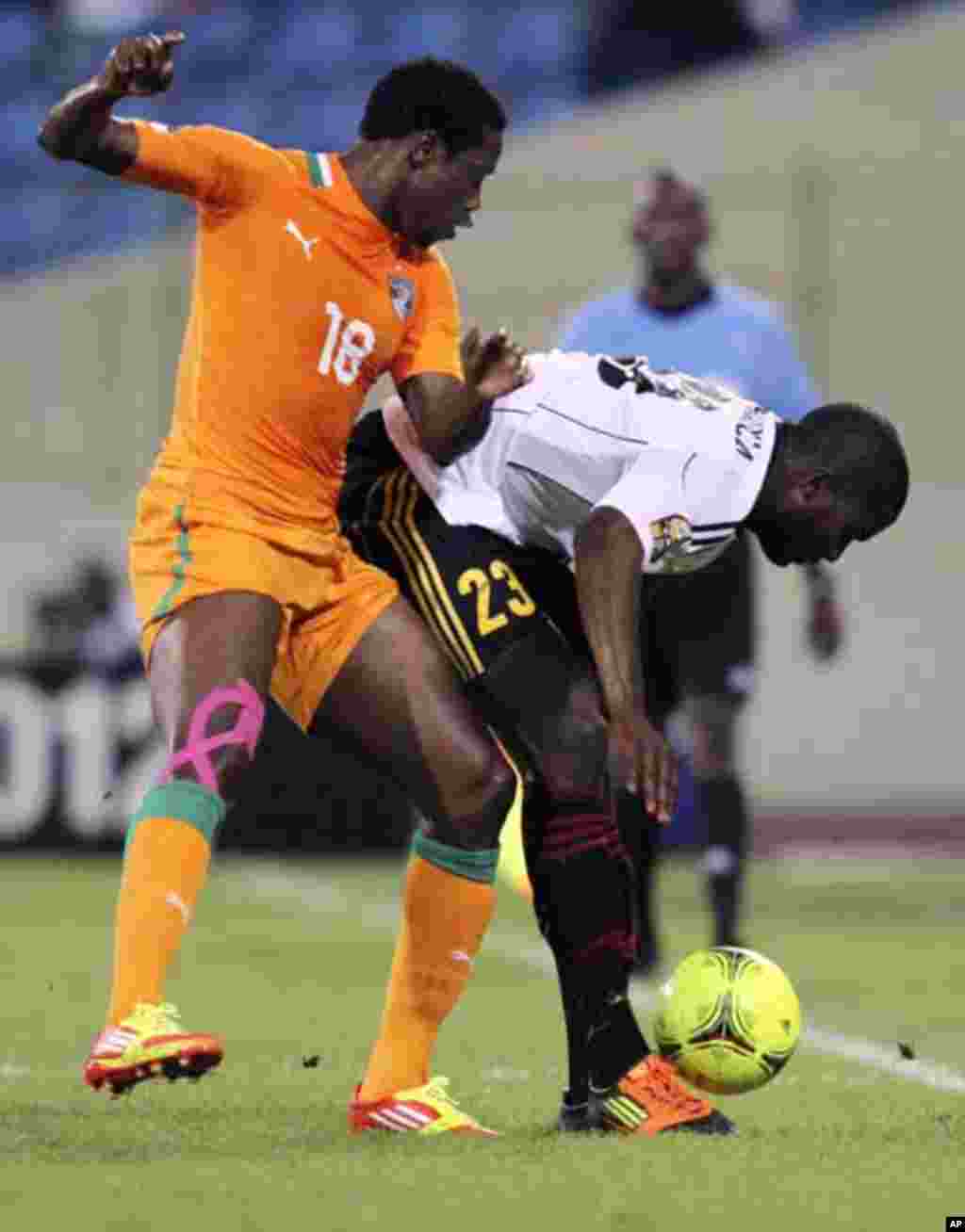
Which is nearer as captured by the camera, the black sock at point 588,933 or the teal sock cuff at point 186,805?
the teal sock cuff at point 186,805

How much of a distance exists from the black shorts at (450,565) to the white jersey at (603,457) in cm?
4

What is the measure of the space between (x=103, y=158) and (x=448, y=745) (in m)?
1.28

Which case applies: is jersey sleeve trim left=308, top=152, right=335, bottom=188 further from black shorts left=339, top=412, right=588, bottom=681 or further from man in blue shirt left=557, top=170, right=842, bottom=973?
man in blue shirt left=557, top=170, right=842, bottom=973

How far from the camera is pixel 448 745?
556 centimetres

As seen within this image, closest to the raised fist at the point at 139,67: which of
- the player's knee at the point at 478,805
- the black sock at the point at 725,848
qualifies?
the player's knee at the point at 478,805

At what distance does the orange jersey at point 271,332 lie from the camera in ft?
18.2

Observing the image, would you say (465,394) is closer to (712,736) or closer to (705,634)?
(705,634)

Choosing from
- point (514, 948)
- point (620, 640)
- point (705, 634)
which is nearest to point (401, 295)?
point (620, 640)

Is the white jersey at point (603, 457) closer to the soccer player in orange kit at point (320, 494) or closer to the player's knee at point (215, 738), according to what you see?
the soccer player in orange kit at point (320, 494)

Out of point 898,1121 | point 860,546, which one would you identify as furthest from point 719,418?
point 860,546

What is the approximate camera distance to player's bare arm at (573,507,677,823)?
5.13 meters

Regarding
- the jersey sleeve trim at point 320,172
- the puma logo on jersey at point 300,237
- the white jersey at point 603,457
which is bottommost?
the white jersey at point 603,457

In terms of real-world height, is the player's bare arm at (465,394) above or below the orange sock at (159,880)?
above

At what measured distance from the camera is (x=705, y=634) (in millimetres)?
9047
